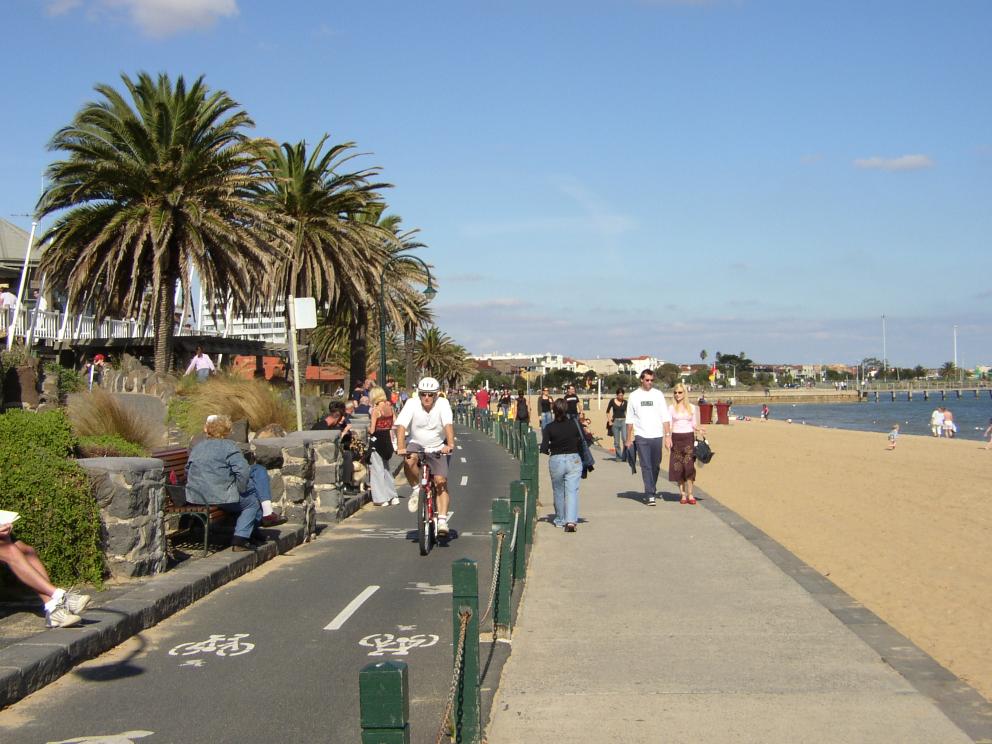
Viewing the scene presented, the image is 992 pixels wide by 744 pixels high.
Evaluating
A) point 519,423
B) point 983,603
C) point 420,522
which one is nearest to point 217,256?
point 519,423

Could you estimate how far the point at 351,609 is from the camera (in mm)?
9094

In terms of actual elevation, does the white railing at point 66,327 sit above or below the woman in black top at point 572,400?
above

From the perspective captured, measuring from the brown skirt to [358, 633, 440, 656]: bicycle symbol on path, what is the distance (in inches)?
353

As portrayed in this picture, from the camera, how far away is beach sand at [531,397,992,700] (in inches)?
352

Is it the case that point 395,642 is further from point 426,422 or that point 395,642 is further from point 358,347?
point 358,347

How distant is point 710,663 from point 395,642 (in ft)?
7.47

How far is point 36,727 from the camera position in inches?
235

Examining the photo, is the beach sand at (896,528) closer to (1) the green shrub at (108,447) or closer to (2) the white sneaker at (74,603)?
(2) the white sneaker at (74,603)

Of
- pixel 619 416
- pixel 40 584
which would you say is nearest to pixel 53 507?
pixel 40 584

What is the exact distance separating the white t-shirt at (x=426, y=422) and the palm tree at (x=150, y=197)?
12.8 m

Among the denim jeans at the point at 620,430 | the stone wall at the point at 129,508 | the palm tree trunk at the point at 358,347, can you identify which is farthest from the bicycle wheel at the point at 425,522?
the palm tree trunk at the point at 358,347

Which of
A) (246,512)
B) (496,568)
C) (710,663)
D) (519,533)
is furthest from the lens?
(246,512)

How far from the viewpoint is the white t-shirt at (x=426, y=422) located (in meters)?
12.3

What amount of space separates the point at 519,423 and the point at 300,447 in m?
18.9
